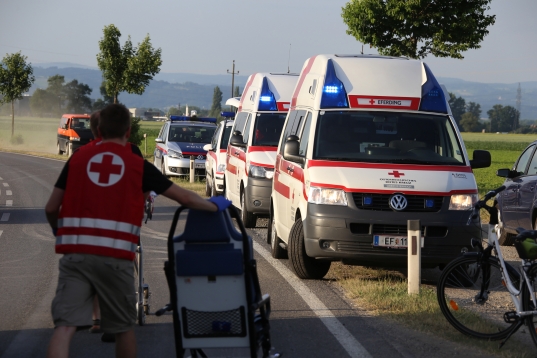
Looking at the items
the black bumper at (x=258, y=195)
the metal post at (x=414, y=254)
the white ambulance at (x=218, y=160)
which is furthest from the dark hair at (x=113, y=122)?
the white ambulance at (x=218, y=160)

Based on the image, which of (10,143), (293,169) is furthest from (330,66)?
(10,143)

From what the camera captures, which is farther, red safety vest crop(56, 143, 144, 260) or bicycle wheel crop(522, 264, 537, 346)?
bicycle wheel crop(522, 264, 537, 346)

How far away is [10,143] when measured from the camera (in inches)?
2405

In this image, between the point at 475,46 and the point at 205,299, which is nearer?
the point at 205,299

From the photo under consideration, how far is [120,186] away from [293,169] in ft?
19.7

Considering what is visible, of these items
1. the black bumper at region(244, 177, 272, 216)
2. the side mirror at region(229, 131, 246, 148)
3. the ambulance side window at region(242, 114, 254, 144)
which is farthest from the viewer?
the ambulance side window at region(242, 114, 254, 144)

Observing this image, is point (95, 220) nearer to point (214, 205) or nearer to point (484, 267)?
point (214, 205)

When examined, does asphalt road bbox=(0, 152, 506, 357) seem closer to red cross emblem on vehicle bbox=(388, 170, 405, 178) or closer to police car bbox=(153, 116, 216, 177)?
red cross emblem on vehicle bbox=(388, 170, 405, 178)

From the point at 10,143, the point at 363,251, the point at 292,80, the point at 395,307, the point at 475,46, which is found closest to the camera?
the point at 395,307

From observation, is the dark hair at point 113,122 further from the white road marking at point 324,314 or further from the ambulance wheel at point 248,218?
the ambulance wheel at point 248,218

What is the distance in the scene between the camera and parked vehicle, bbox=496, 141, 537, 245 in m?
12.3

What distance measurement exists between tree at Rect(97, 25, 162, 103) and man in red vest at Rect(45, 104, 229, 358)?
3873cm

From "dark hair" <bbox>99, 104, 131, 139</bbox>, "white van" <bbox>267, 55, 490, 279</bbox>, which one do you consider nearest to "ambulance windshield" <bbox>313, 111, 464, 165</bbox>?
"white van" <bbox>267, 55, 490, 279</bbox>

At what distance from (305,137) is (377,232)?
1777mm
